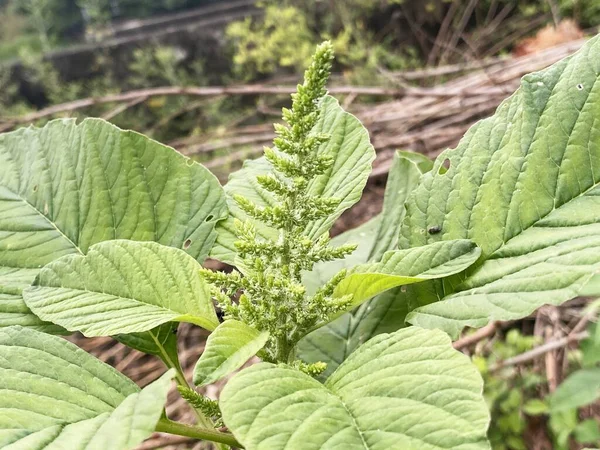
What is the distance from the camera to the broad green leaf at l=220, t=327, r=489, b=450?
13.7 inches

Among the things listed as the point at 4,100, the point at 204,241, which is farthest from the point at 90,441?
the point at 4,100

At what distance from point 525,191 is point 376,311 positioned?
0.22 metres

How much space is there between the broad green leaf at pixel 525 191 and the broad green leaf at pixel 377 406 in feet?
0.23

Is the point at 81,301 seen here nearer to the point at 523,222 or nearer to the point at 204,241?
the point at 204,241

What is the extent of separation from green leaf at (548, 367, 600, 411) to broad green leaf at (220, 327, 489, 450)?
27.3 inches

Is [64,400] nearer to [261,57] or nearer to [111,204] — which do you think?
[111,204]

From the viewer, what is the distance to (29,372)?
449 millimetres

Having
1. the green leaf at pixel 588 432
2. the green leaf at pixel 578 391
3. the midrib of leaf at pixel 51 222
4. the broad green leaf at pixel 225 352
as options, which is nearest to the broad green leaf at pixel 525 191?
the broad green leaf at pixel 225 352

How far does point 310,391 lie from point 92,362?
21cm

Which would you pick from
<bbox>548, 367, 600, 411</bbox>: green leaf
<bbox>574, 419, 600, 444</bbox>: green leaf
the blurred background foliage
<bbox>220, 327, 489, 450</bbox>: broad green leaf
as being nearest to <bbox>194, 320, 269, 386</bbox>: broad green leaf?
<bbox>220, 327, 489, 450</bbox>: broad green leaf

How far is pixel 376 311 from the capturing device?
0.63 metres

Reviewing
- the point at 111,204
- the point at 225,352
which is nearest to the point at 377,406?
the point at 225,352

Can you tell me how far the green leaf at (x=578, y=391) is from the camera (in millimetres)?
954

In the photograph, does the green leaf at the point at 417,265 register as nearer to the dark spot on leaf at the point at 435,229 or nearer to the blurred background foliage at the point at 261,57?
the dark spot on leaf at the point at 435,229
